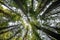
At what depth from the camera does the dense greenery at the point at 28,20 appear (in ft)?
5.31

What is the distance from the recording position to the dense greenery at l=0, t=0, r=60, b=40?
162 cm

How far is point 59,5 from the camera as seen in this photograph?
5.81 ft

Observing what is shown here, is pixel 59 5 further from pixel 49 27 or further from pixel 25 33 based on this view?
pixel 25 33

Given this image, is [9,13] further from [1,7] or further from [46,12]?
[46,12]

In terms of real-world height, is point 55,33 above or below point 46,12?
below

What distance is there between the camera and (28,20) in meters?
1.61

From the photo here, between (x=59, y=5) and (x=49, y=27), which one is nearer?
(x=49, y=27)

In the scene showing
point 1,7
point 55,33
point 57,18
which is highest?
point 1,7

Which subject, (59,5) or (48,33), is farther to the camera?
(59,5)

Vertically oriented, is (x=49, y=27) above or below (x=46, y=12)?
below

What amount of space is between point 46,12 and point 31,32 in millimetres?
199

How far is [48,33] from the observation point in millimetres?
1651

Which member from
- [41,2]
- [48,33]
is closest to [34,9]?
[41,2]

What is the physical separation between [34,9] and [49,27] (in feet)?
0.56
